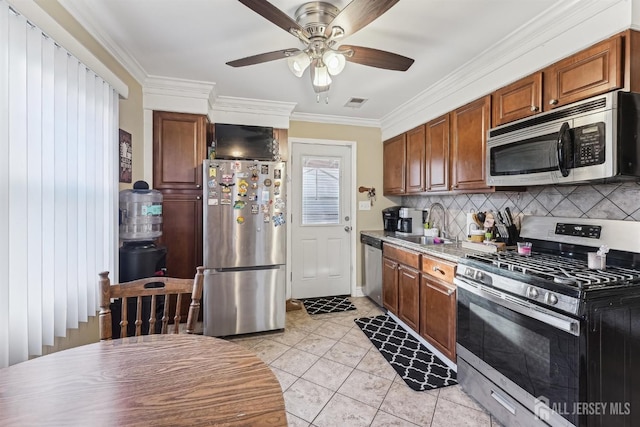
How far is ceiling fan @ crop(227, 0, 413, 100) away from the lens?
1.36 metres

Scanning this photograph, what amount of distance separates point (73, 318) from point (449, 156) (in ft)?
9.90

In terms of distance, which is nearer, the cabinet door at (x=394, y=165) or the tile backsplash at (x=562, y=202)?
the tile backsplash at (x=562, y=202)

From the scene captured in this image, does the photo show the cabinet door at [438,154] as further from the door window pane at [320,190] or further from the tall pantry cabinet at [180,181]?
the tall pantry cabinet at [180,181]

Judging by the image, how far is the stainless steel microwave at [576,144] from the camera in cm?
148

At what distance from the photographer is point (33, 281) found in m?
1.41

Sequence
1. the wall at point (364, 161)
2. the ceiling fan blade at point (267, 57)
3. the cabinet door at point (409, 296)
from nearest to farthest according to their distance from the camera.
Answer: the ceiling fan blade at point (267, 57), the cabinet door at point (409, 296), the wall at point (364, 161)

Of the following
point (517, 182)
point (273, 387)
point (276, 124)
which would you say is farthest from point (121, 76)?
point (517, 182)

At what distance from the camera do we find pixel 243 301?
279cm

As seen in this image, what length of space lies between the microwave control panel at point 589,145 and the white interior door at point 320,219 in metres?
2.56

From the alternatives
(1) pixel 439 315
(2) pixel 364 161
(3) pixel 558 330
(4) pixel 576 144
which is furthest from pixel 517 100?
(2) pixel 364 161

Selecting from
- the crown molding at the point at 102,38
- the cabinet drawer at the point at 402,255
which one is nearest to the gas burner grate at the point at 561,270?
the cabinet drawer at the point at 402,255

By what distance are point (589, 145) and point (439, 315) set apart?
1471mm

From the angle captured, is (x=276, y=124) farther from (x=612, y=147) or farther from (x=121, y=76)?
(x=612, y=147)

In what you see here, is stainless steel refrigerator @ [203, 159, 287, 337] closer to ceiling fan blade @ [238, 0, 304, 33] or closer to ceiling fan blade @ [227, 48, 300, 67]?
ceiling fan blade @ [227, 48, 300, 67]
